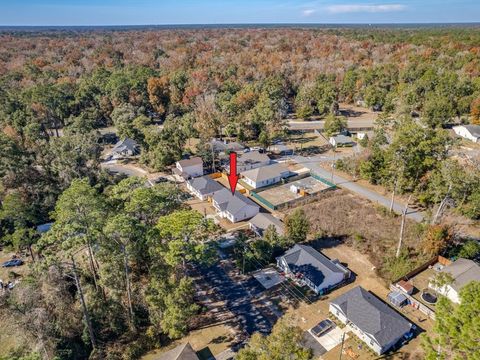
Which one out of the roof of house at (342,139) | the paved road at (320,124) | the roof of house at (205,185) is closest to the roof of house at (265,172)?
the roof of house at (205,185)

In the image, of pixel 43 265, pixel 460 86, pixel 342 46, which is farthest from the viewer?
pixel 342 46

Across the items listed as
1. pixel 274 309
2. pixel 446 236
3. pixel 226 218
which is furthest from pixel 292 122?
pixel 274 309

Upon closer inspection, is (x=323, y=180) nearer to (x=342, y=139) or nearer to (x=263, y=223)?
(x=263, y=223)

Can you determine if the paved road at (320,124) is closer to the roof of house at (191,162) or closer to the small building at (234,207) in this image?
the roof of house at (191,162)

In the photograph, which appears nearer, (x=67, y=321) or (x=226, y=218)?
(x=67, y=321)

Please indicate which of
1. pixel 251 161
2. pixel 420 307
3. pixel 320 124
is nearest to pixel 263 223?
pixel 420 307

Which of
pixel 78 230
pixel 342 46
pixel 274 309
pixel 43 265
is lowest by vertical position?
pixel 274 309

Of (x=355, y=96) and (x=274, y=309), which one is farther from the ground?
(x=355, y=96)

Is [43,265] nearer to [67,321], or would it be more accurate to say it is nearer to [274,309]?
[67,321]
